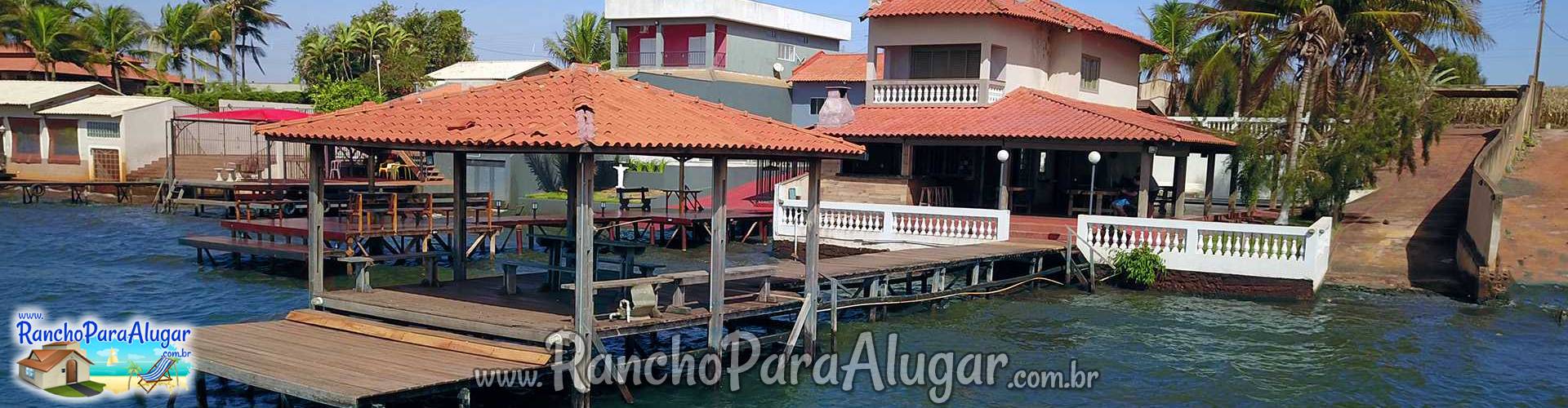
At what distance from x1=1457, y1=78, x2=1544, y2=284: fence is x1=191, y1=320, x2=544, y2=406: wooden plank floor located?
1724 centimetres

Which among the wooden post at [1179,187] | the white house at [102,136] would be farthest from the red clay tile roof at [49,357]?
the white house at [102,136]

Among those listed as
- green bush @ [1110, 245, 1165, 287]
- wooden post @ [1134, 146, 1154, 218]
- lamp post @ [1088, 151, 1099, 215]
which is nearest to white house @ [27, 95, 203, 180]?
lamp post @ [1088, 151, 1099, 215]

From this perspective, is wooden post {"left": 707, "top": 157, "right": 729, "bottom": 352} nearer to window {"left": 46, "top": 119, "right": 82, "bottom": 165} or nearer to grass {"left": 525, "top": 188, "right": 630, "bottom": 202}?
grass {"left": 525, "top": 188, "right": 630, "bottom": 202}

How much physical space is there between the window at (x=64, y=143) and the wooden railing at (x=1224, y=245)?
4051cm

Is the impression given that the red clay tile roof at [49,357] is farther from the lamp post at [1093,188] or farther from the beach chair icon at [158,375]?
the lamp post at [1093,188]

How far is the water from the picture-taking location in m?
13.4

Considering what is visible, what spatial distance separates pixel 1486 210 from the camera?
20.6 metres

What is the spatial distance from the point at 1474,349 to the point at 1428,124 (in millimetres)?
11294

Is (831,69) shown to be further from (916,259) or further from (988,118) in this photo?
(916,259)

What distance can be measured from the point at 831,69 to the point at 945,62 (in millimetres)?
18157

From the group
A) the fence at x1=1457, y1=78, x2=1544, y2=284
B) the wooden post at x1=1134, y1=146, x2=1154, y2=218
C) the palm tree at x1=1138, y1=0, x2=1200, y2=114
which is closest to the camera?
the fence at x1=1457, y1=78, x2=1544, y2=284

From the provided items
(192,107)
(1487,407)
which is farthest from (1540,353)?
(192,107)

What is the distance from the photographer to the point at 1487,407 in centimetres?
1346

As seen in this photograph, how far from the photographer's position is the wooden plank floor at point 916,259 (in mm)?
16547
